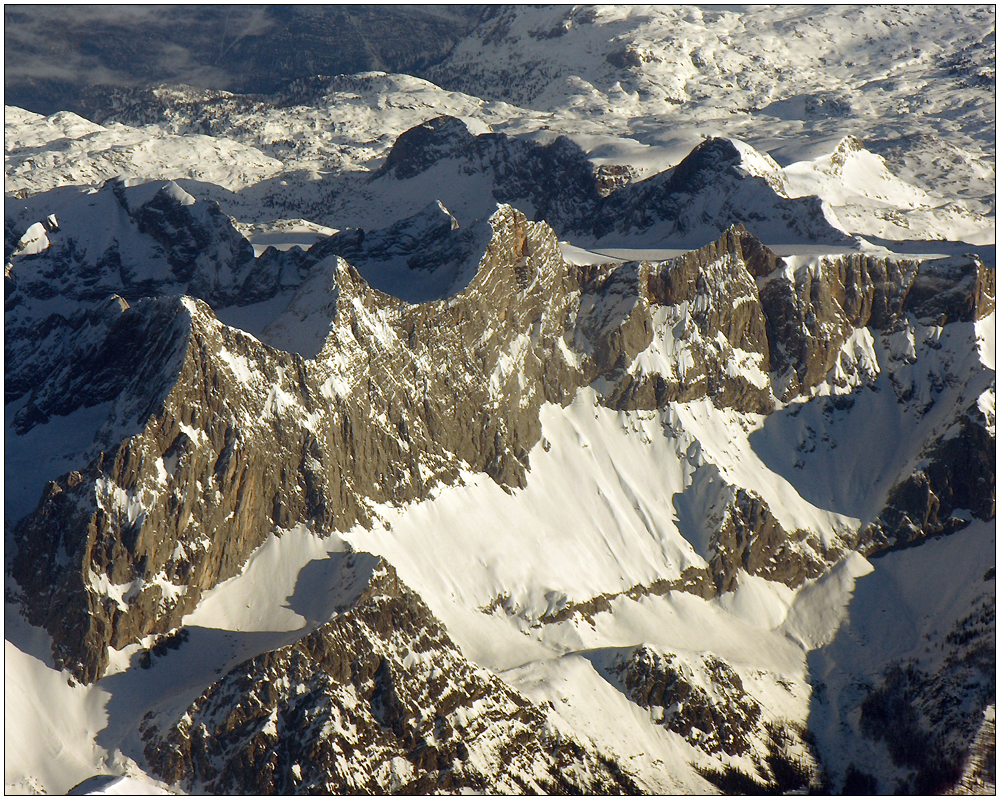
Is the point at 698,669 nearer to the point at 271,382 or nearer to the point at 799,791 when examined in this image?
the point at 799,791

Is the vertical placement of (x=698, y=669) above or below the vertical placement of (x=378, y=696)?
below

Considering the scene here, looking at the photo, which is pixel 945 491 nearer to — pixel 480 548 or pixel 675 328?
pixel 675 328

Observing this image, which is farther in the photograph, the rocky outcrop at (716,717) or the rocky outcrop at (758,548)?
the rocky outcrop at (758,548)

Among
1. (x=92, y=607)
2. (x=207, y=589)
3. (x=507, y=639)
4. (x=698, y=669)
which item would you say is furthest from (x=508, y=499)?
(x=92, y=607)

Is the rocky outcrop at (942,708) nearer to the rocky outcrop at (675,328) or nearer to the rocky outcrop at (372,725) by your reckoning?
the rocky outcrop at (372,725)

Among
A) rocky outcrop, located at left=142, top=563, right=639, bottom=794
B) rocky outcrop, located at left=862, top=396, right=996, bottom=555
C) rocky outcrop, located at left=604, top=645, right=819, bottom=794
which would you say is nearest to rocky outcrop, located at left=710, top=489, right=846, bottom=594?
rocky outcrop, located at left=862, top=396, right=996, bottom=555

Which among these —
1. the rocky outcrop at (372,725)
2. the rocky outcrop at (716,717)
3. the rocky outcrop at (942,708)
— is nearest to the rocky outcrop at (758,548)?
the rocky outcrop at (942,708)

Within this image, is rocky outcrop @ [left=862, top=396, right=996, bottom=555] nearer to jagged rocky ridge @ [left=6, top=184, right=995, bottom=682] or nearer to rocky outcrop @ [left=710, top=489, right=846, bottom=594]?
jagged rocky ridge @ [left=6, top=184, right=995, bottom=682]
